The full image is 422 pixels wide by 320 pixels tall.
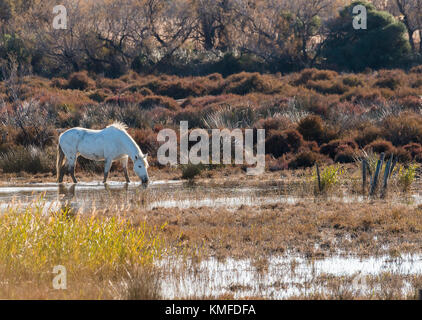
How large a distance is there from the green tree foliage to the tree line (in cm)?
7

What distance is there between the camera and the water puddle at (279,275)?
7.80m

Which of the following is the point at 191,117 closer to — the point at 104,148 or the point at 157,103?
the point at 157,103

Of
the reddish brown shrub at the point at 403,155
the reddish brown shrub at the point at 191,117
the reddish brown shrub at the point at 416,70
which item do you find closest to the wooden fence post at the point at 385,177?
the reddish brown shrub at the point at 403,155

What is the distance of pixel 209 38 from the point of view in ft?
181

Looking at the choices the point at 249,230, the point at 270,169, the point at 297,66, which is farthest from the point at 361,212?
the point at 297,66

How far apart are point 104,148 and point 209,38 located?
36.9 m

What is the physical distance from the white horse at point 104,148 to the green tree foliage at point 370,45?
95.6ft

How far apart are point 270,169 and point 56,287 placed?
1543cm

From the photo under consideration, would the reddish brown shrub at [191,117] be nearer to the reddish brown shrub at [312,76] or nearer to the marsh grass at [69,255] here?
the reddish brown shrub at [312,76]

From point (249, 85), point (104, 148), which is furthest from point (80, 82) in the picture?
point (104, 148)

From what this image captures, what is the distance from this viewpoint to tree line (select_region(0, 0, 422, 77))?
1857 inches

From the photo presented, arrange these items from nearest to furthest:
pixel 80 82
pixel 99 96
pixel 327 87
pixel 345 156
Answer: pixel 345 156 → pixel 327 87 → pixel 99 96 → pixel 80 82
